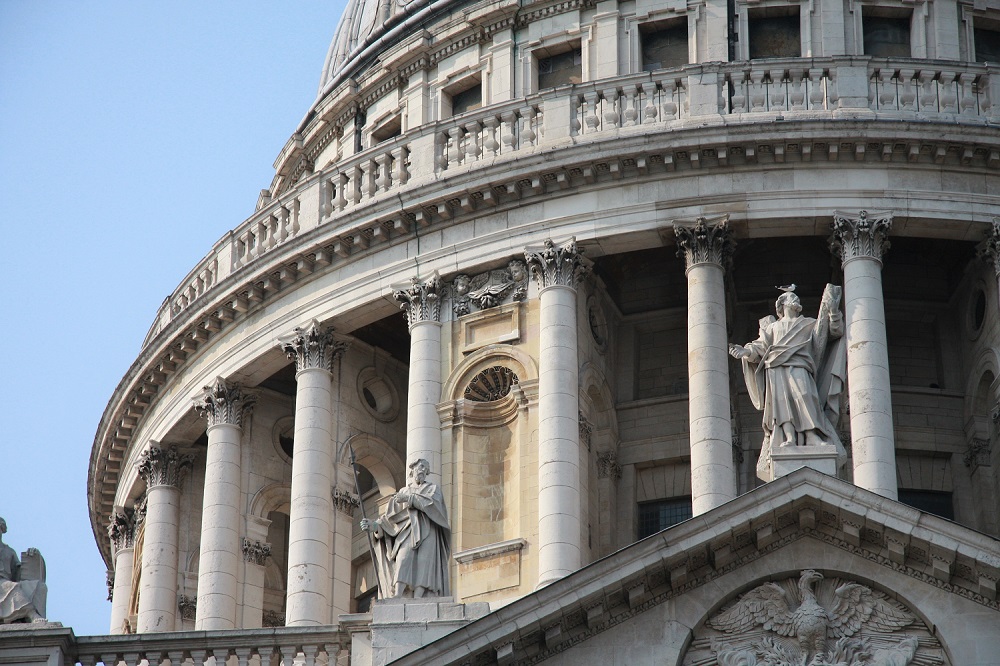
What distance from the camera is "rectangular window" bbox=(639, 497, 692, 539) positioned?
51.0m

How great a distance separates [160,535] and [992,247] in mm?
19441

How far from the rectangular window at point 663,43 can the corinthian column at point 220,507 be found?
11.6m

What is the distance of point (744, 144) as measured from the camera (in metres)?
49.1

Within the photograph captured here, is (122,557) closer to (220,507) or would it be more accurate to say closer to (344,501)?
(220,507)

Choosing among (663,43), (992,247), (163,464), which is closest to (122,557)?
(163,464)

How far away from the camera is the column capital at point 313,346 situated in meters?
52.4

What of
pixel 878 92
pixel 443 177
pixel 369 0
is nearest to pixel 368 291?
pixel 443 177

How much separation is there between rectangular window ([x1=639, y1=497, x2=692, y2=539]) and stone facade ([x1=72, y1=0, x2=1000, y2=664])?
0.06 meters

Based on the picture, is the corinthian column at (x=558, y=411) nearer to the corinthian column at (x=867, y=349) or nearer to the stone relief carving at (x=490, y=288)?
the stone relief carving at (x=490, y=288)

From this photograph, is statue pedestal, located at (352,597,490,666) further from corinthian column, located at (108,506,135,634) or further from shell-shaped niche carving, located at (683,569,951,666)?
corinthian column, located at (108,506,135,634)

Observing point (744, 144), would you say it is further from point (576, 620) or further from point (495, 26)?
point (576, 620)

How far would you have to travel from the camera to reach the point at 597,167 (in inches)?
1960

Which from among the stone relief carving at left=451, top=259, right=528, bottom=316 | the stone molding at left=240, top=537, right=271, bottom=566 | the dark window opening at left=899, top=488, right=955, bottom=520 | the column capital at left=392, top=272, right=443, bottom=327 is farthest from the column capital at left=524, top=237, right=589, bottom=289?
the stone molding at left=240, top=537, right=271, bottom=566

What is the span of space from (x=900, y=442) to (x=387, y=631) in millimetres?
18721
